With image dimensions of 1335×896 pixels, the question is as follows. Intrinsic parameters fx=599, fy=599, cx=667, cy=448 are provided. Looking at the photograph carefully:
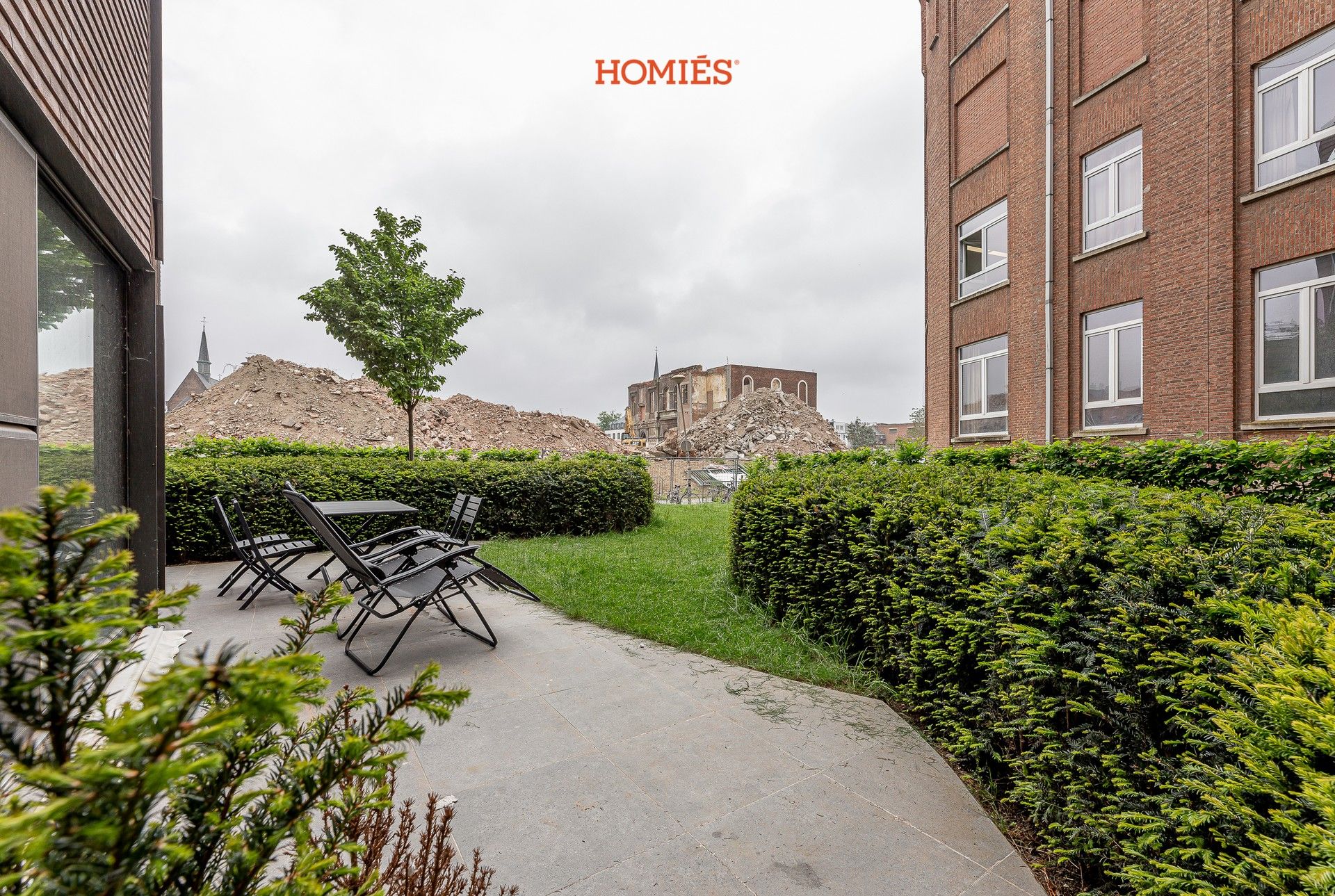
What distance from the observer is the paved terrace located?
203 cm

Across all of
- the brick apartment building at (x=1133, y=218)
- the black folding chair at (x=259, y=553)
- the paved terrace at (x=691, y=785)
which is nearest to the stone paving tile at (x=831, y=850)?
the paved terrace at (x=691, y=785)

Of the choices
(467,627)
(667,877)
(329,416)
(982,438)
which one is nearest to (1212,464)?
(667,877)

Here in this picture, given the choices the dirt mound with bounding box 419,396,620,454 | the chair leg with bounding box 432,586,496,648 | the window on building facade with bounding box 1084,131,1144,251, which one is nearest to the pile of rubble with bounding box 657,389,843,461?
the dirt mound with bounding box 419,396,620,454

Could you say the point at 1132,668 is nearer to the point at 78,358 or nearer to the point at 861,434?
the point at 78,358

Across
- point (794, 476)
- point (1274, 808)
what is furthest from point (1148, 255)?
point (1274, 808)

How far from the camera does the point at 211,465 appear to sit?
8477 millimetres

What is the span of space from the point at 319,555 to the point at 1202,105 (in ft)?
47.4

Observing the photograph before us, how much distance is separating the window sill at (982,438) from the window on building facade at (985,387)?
61 mm

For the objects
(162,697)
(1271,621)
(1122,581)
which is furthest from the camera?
(1122,581)

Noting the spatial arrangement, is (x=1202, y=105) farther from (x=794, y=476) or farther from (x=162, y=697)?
(x=162, y=697)

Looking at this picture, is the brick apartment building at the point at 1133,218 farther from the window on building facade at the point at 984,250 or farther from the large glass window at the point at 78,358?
the large glass window at the point at 78,358

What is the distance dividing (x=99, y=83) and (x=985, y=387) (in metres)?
14.4

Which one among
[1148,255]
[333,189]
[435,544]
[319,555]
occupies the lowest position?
[319,555]

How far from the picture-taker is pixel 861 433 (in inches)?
3014
